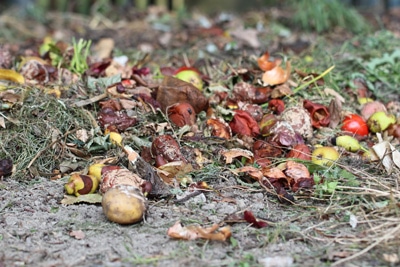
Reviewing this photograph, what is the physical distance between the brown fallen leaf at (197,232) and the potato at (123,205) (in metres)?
0.19

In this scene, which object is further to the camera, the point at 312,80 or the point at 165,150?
the point at 312,80

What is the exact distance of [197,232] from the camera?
9.37ft

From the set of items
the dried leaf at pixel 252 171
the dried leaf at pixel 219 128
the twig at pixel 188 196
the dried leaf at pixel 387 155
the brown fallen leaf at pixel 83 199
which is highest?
the dried leaf at pixel 387 155

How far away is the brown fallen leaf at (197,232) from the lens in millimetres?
2801

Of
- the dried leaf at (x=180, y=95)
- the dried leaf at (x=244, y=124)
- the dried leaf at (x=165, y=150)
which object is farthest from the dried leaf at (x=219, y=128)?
the dried leaf at (x=165, y=150)

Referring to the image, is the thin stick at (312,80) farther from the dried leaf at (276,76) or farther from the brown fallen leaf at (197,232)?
the brown fallen leaf at (197,232)

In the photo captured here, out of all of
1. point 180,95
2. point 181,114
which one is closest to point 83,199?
point 181,114

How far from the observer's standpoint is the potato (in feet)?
9.66

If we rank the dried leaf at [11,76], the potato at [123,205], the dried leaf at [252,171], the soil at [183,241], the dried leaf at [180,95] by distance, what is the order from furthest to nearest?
the dried leaf at [11,76] < the dried leaf at [180,95] < the dried leaf at [252,171] < the potato at [123,205] < the soil at [183,241]

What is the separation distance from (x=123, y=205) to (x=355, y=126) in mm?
2038

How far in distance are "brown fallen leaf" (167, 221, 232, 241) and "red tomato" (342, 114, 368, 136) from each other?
5.88ft

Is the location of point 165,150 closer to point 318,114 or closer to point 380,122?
point 318,114

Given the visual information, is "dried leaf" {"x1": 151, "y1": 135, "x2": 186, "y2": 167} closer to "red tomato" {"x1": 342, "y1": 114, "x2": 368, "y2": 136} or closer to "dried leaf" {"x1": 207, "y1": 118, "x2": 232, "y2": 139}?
"dried leaf" {"x1": 207, "y1": 118, "x2": 232, "y2": 139}

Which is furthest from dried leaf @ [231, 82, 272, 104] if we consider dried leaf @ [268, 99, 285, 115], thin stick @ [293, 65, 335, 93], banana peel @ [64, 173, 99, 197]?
banana peel @ [64, 173, 99, 197]
